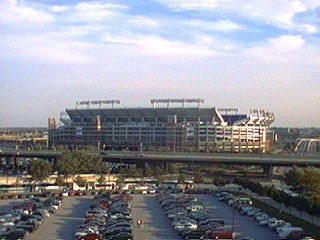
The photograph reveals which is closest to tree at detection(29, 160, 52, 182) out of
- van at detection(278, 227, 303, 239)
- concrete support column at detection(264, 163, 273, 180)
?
concrete support column at detection(264, 163, 273, 180)

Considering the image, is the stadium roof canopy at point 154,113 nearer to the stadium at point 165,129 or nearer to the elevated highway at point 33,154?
the stadium at point 165,129

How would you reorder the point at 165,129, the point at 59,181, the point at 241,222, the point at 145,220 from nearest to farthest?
the point at 241,222 < the point at 145,220 < the point at 59,181 < the point at 165,129

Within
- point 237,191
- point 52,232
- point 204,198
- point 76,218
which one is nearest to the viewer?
point 52,232

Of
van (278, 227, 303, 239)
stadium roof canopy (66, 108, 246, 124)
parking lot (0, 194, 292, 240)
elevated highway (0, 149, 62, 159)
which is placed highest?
stadium roof canopy (66, 108, 246, 124)

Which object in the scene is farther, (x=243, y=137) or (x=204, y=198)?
(x=243, y=137)

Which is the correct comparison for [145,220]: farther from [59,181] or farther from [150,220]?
[59,181]

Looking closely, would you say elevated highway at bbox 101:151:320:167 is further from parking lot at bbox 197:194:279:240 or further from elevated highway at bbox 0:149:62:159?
parking lot at bbox 197:194:279:240

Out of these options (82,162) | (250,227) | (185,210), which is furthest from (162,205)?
(82,162)

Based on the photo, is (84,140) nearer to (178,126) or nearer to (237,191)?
(178,126)

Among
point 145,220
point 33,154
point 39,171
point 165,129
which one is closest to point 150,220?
point 145,220
